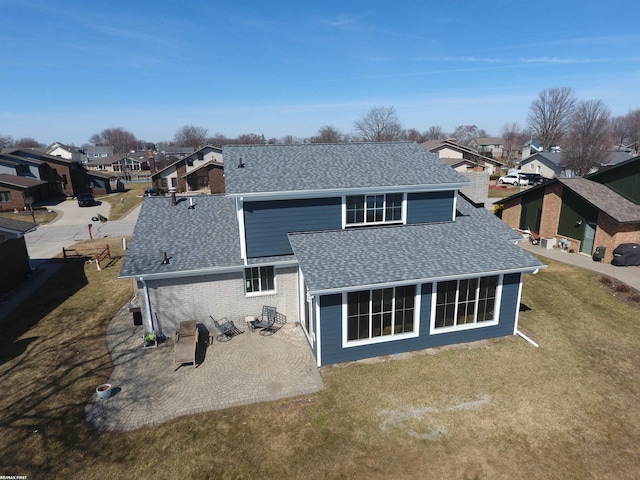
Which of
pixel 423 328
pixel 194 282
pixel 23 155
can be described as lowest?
pixel 423 328

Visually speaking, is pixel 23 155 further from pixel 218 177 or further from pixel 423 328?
pixel 423 328

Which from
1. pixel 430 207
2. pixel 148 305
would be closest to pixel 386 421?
pixel 430 207

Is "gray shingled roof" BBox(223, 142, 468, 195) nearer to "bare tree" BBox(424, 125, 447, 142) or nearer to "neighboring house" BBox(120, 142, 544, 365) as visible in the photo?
"neighboring house" BBox(120, 142, 544, 365)

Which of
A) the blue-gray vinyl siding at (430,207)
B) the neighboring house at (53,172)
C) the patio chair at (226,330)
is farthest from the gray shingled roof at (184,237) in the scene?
the neighboring house at (53,172)

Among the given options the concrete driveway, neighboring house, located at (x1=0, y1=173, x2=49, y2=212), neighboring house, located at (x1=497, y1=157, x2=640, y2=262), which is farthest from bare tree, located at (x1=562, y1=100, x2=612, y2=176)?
neighboring house, located at (x1=0, y1=173, x2=49, y2=212)

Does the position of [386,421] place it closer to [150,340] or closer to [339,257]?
[339,257]

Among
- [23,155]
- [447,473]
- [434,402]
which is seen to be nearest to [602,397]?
[434,402]
